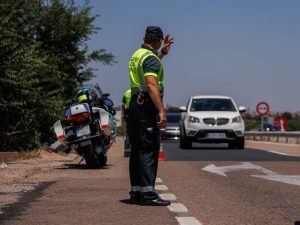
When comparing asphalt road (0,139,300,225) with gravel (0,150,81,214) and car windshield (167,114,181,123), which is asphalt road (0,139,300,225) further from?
car windshield (167,114,181,123)

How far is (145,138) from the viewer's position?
9.88 metres

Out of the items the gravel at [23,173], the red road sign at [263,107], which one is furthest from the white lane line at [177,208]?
the red road sign at [263,107]

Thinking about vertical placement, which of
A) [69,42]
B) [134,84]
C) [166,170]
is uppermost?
[69,42]

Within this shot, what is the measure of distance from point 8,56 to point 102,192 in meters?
9.68

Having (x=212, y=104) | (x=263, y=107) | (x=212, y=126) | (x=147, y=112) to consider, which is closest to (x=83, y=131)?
(x=147, y=112)

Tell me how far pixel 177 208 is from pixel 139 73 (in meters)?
1.63

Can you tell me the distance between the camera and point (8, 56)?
2042 cm

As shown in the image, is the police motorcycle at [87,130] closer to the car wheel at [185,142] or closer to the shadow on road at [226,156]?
the shadow on road at [226,156]

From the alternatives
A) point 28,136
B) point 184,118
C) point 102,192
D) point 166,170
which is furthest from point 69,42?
point 102,192

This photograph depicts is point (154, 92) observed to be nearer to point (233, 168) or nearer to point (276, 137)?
point (233, 168)

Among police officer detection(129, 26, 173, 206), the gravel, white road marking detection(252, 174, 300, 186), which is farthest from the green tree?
police officer detection(129, 26, 173, 206)

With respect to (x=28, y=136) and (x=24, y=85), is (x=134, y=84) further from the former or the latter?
(x=28, y=136)

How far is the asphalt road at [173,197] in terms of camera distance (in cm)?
851

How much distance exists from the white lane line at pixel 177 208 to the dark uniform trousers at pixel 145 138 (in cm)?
33
